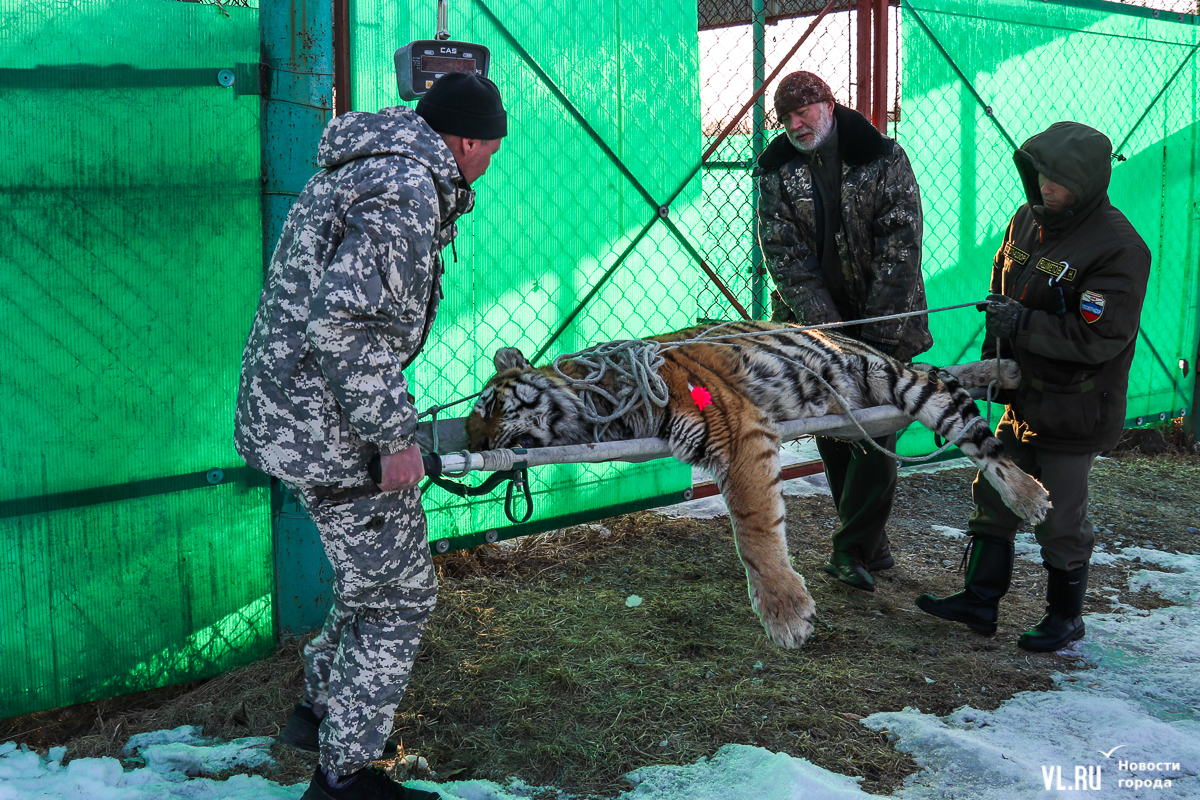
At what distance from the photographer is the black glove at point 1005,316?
3154 mm

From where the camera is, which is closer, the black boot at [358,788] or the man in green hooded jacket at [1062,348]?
the black boot at [358,788]

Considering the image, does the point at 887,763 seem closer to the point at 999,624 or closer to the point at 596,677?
the point at 596,677

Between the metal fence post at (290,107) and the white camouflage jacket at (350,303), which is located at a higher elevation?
the metal fence post at (290,107)

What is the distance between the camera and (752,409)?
3117mm

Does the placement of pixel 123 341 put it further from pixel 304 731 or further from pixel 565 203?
pixel 565 203

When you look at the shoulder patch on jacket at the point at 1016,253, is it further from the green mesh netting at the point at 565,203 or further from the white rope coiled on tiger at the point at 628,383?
the green mesh netting at the point at 565,203

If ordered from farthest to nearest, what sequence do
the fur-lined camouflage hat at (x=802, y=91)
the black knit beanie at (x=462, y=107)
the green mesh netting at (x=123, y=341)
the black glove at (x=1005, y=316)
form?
the fur-lined camouflage hat at (x=802, y=91) < the black glove at (x=1005, y=316) < the green mesh netting at (x=123, y=341) < the black knit beanie at (x=462, y=107)

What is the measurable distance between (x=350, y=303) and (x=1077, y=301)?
250 centimetres

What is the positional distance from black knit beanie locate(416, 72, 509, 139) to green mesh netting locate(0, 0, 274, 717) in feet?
4.36

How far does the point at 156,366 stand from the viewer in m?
3.06

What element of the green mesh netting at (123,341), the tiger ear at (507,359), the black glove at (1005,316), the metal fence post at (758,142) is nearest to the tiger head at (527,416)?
the tiger ear at (507,359)

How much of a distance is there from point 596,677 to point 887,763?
104 cm

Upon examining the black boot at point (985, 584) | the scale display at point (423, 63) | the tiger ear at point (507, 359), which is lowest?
the black boot at point (985, 584)

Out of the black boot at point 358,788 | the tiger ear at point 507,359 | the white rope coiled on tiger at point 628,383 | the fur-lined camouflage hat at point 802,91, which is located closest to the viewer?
the black boot at point 358,788
